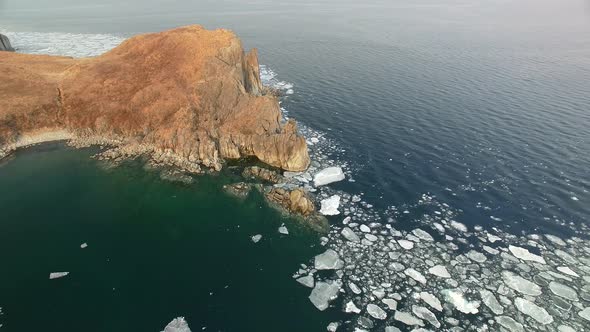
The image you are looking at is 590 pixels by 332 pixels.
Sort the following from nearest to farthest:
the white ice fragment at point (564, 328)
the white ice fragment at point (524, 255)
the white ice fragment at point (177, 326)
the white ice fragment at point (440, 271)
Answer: the white ice fragment at point (177, 326) → the white ice fragment at point (564, 328) → the white ice fragment at point (440, 271) → the white ice fragment at point (524, 255)

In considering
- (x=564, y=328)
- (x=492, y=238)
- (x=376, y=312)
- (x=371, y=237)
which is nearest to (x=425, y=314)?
(x=376, y=312)

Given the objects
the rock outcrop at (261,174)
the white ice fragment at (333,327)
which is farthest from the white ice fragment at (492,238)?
the rock outcrop at (261,174)

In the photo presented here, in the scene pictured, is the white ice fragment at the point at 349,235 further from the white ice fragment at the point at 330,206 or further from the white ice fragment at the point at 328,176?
the white ice fragment at the point at 328,176

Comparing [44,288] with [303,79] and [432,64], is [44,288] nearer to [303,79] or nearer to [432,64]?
[303,79]

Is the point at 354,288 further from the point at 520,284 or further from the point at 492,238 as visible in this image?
the point at 492,238

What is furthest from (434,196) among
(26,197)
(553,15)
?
(553,15)

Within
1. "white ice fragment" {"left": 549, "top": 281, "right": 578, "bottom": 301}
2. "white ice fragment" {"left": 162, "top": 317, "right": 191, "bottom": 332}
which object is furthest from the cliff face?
"white ice fragment" {"left": 549, "top": 281, "right": 578, "bottom": 301}

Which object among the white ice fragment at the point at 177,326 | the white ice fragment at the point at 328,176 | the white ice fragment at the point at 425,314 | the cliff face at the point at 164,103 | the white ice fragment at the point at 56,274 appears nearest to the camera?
the white ice fragment at the point at 177,326
